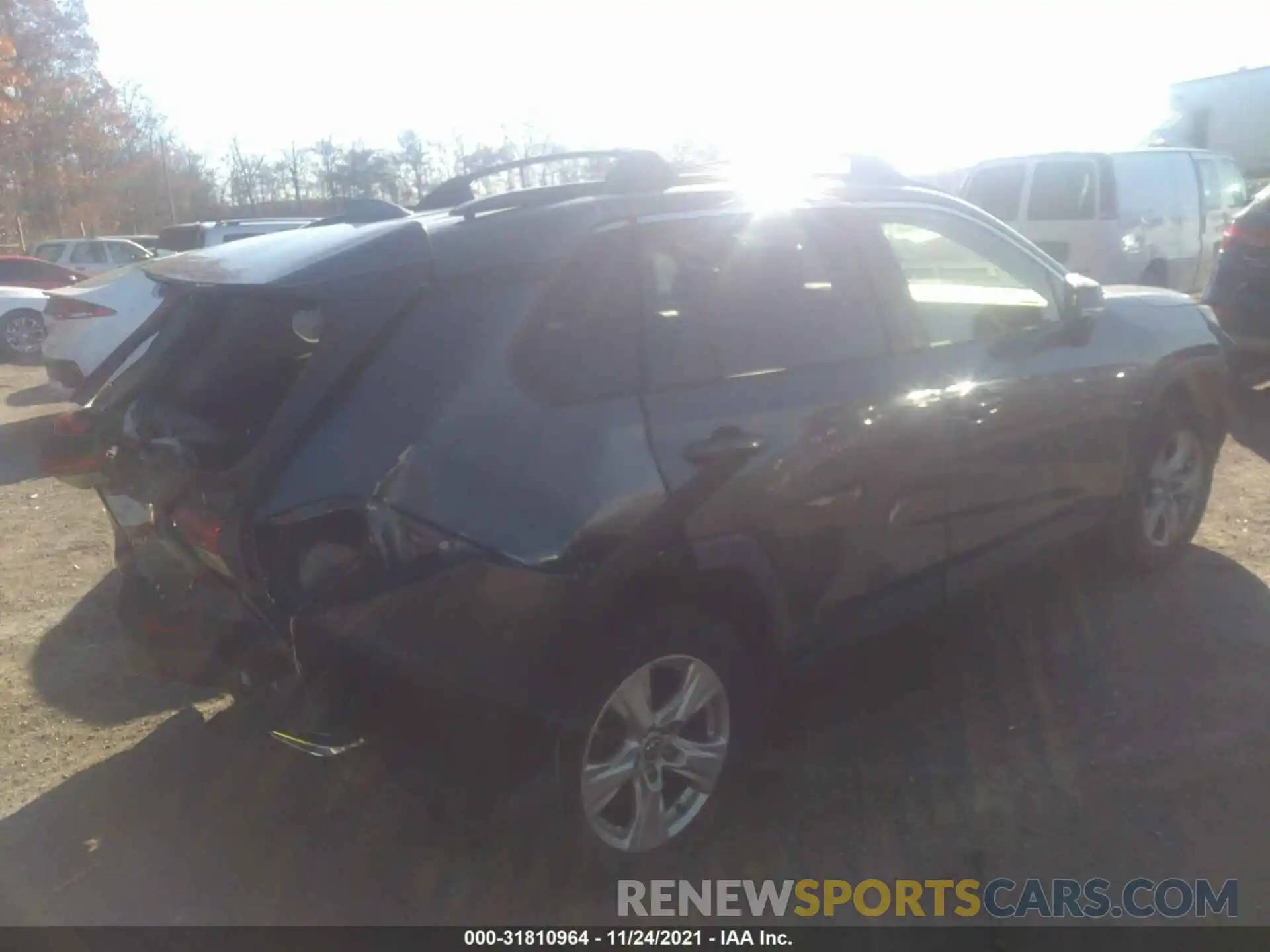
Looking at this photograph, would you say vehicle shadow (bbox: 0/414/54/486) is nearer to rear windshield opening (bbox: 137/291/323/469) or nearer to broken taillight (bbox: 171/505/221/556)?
rear windshield opening (bbox: 137/291/323/469)

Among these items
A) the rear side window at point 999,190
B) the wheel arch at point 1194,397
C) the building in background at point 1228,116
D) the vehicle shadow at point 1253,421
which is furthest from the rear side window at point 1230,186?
the building in background at point 1228,116

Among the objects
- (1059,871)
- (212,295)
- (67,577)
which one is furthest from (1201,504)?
Result: (67,577)

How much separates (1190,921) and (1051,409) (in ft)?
6.35

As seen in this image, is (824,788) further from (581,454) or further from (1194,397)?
(1194,397)

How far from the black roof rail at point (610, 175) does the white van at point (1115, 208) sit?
25.0 ft

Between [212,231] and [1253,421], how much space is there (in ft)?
32.8

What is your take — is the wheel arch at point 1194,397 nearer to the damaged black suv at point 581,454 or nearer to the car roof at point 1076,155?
the damaged black suv at point 581,454

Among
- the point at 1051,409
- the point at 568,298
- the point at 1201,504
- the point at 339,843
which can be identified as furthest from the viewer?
the point at 1201,504

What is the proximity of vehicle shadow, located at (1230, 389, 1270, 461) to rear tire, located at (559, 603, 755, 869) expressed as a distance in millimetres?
5512

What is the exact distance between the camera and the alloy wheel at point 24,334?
14.6 m

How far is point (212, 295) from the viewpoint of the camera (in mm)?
3152

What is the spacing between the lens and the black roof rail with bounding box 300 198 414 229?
3.74m

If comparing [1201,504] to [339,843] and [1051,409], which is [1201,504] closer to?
[1051,409]

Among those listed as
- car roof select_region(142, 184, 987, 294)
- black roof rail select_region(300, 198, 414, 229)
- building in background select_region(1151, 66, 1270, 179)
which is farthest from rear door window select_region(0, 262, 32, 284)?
building in background select_region(1151, 66, 1270, 179)
